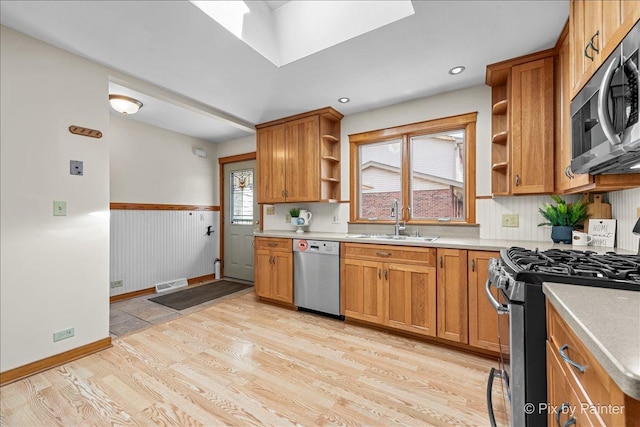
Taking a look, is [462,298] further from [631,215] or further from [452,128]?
[452,128]

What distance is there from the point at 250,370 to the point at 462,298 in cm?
175

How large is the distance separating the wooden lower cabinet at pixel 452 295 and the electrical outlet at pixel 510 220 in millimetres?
683

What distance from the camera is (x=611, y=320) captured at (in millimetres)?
625

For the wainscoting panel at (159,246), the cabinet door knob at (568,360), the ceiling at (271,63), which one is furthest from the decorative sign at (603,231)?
the wainscoting panel at (159,246)

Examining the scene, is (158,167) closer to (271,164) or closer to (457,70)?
(271,164)

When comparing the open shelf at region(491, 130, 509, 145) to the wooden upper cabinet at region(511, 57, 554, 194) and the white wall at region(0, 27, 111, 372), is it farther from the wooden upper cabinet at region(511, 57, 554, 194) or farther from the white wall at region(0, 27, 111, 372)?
the white wall at region(0, 27, 111, 372)

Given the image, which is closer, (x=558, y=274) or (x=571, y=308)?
(x=571, y=308)

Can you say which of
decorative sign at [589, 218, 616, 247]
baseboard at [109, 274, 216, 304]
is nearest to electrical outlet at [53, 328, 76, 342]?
baseboard at [109, 274, 216, 304]

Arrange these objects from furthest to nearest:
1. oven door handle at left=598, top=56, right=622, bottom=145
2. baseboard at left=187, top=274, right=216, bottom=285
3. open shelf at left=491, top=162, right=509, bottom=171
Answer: baseboard at left=187, top=274, right=216, bottom=285
open shelf at left=491, top=162, right=509, bottom=171
oven door handle at left=598, top=56, right=622, bottom=145


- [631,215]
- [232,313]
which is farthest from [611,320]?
[232,313]

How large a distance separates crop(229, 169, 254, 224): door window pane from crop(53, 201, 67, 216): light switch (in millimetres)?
2621

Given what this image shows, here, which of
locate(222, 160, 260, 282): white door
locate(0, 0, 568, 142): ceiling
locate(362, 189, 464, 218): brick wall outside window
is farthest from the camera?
locate(222, 160, 260, 282): white door

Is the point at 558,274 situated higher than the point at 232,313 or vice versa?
the point at 558,274

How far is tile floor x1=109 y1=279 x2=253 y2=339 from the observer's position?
8.88 feet
